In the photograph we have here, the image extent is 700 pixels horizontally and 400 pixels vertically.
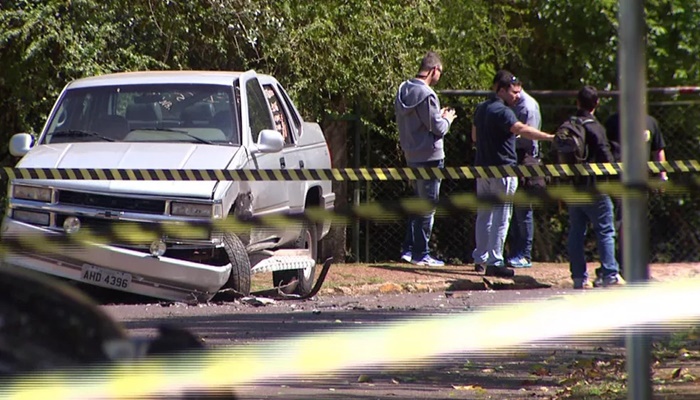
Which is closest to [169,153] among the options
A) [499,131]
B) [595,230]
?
[499,131]

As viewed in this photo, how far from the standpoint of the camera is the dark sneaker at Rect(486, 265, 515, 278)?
8.75 meters

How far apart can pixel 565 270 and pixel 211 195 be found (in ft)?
11.8

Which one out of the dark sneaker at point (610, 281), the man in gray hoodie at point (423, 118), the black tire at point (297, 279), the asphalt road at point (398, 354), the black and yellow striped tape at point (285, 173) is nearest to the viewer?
the asphalt road at point (398, 354)

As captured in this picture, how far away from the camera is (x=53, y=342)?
3.25 metres

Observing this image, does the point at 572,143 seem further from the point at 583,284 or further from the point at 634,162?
the point at 634,162

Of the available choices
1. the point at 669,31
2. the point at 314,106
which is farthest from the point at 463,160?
the point at 669,31

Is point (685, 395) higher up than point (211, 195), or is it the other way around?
point (211, 195)

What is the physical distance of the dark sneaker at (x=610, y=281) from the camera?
355 centimetres

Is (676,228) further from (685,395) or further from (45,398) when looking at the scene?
(45,398)

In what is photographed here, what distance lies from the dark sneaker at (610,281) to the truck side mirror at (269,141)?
544cm

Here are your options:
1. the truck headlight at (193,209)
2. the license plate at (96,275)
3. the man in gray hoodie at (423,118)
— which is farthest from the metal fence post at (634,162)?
the man in gray hoodie at (423,118)

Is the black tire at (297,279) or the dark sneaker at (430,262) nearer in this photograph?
the black tire at (297,279)

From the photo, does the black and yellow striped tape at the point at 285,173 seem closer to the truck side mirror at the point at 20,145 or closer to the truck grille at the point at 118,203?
the truck grille at the point at 118,203

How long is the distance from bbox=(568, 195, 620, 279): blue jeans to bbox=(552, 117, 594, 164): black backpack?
3.55 meters
